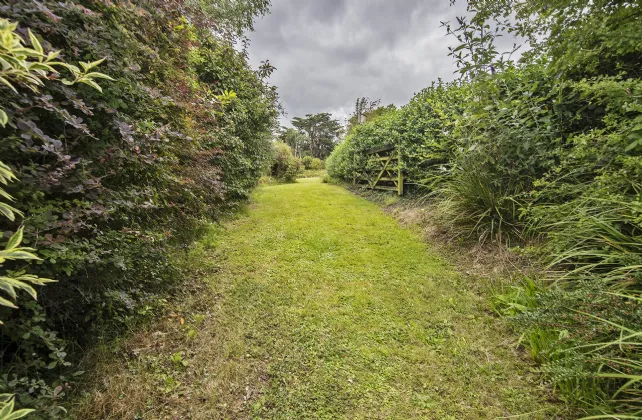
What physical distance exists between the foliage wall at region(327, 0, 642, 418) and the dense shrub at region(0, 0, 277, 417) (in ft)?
7.97

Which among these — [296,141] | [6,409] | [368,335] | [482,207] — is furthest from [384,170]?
[296,141]

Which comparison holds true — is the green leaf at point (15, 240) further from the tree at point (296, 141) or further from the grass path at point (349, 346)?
the tree at point (296, 141)

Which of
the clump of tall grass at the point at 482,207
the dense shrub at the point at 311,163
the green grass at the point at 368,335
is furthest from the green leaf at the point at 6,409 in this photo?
the dense shrub at the point at 311,163

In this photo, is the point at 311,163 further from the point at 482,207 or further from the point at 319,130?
the point at 482,207

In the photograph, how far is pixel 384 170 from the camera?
682cm

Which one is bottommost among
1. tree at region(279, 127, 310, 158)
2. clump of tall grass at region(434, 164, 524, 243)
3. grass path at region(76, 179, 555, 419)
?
grass path at region(76, 179, 555, 419)

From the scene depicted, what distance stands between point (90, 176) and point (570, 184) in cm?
389

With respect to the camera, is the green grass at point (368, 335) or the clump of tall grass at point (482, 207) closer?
the green grass at point (368, 335)

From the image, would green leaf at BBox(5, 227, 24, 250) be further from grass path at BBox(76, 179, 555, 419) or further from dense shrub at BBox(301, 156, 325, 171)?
dense shrub at BBox(301, 156, 325, 171)

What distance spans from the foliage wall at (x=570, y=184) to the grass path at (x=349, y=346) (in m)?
0.32

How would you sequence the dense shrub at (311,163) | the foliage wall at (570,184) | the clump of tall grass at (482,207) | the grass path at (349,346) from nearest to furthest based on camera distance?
the foliage wall at (570,184) → the grass path at (349,346) → the clump of tall grass at (482,207) → the dense shrub at (311,163)

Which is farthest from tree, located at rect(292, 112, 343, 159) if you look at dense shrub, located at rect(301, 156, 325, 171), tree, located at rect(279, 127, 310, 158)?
dense shrub, located at rect(301, 156, 325, 171)

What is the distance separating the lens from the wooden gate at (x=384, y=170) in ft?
19.5

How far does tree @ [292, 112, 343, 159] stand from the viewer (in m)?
35.4
